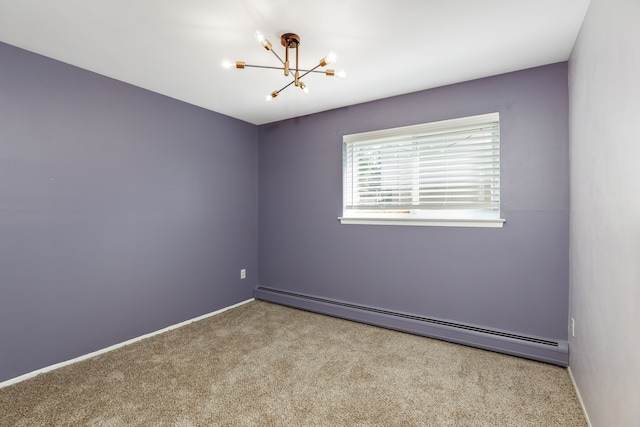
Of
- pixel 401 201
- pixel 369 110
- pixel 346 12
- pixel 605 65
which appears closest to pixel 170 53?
pixel 346 12

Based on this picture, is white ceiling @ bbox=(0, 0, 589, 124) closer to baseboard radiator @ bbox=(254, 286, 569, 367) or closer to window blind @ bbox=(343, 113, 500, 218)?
window blind @ bbox=(343, 113, 500, 218)

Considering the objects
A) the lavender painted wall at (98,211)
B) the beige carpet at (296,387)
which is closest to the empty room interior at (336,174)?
the lavender painted wall at (98,211)

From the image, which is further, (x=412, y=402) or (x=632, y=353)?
(x=412, y=402)

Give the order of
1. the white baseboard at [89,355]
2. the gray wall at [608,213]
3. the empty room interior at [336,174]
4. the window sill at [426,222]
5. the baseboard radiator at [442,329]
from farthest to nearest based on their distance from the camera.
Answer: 1. the window sill at [426,222]
2. the baseboard radiator at [442,329]
3. the white baseboard at [89,355]
4. the empty room interior at [336,174]
5. the gray wall at [608,213]

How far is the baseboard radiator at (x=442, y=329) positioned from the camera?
2.39 metres

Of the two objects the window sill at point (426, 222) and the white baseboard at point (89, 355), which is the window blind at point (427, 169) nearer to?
the window sill at point (426, 222)

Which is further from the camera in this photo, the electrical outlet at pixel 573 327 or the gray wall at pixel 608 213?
the electrical outlet at pixel 573 327

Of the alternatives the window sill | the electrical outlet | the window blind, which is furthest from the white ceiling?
the electrical outlet

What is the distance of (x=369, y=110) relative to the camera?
3.29 meters

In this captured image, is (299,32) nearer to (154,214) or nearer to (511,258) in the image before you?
(154,214)

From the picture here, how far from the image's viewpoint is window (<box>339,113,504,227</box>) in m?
2.72

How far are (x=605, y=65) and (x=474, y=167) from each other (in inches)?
52.5

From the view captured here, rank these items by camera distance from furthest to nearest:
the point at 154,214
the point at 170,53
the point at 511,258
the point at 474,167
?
1. the point at 154,214
2. the point at 474,167
3. the point at 511,258
4. the point at 170,53

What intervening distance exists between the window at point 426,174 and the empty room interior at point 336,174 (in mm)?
24
